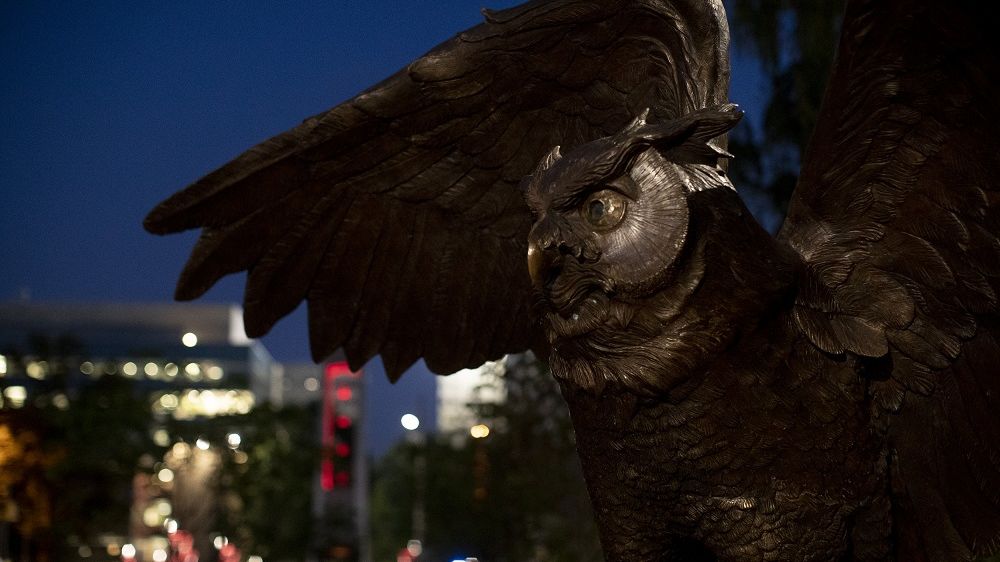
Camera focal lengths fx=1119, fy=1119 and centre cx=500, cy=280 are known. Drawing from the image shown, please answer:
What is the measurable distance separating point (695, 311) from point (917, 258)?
26.8 inches

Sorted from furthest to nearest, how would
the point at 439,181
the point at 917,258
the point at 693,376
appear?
the point at 439,181 → the point at 917,258 → the point at 693,376

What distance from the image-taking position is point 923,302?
2.76 meters

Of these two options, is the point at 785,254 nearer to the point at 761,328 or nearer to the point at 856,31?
the point at 761,328

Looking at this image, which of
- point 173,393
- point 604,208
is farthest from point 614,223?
point 173,393

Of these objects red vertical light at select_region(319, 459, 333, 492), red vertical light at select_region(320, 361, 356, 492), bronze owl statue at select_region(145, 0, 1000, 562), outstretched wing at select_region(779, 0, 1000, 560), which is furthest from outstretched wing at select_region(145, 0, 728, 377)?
red vertical light at select_region(320, 361, 356, 492)

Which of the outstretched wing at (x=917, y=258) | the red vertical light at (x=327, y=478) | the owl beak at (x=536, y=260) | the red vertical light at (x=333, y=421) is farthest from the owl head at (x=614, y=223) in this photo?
the red vertical light at (x=333, y=421)

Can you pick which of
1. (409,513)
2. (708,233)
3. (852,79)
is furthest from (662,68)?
(409,513)

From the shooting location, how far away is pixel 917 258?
2.76m

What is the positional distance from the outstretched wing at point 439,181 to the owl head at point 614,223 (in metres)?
0.55

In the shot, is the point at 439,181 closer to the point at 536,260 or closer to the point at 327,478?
the point at 536,260

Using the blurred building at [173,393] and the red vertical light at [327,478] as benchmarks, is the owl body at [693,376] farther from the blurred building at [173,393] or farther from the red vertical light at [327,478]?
the red vertical light at [327,478]

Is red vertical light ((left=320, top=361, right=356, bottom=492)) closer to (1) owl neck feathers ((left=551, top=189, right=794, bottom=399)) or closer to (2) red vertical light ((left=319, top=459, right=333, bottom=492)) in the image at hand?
(2) red vertical light ((left=319, top=459, right=333, bottom=492))

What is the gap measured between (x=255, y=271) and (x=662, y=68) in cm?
131

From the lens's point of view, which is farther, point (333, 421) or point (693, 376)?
point (333, 421)
